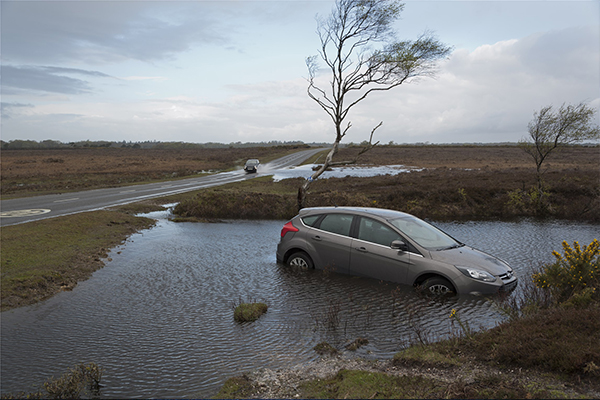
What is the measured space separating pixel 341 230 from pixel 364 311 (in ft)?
8.07

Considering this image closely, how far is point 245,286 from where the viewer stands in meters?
9.37

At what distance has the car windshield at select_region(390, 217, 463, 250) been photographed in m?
8.64

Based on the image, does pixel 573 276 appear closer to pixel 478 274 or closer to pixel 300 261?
pixel 478 274

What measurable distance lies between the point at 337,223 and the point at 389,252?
1.57 meters

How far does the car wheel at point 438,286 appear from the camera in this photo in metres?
7.87

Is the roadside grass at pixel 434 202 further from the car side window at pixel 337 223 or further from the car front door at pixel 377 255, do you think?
the car front door at pixel 377 255

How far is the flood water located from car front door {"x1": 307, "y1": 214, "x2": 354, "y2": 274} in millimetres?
302

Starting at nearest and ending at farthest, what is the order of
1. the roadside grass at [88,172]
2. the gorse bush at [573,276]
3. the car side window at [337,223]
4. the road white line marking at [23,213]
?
the gorse bush at [573,276] < the car side window at [337,223] < the road white line marking at [23,213] < the roadside grass at [88,172]

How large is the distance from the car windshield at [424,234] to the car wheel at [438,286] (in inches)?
28.4

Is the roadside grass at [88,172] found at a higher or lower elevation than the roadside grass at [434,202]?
higher

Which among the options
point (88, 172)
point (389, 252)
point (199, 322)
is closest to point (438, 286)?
point (389, 252)

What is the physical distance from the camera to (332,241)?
9.51 m

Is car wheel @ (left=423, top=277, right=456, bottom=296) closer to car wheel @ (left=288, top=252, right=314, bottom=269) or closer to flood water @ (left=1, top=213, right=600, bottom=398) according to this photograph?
flood water @ (left=1, top=213, right=600, bottom=398)

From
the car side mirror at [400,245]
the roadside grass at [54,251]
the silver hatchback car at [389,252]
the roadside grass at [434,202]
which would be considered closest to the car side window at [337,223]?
the silver hatchback car at [389,252]
